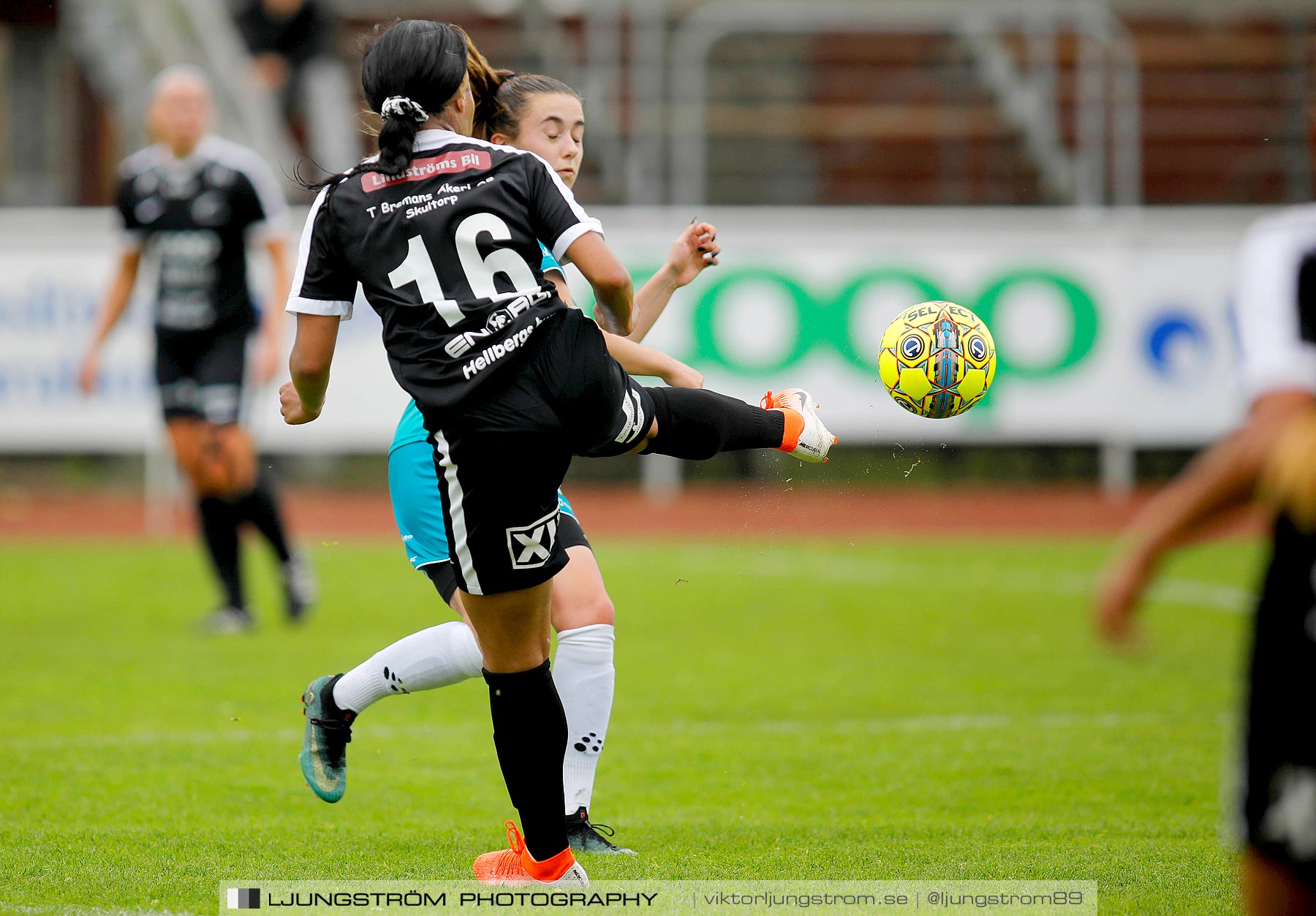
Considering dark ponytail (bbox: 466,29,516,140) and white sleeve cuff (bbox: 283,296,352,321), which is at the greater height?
dark ponytail (bbox: 466,29,516,140)

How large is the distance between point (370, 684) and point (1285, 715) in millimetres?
2668

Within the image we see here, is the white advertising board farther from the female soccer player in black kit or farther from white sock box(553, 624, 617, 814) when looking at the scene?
the female soccer player in black kit

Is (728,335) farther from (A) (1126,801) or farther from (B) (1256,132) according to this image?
(A) (1126,801)

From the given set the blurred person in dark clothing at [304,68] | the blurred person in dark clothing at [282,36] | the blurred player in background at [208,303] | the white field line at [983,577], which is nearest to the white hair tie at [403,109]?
the blurred player in background at [208,303]

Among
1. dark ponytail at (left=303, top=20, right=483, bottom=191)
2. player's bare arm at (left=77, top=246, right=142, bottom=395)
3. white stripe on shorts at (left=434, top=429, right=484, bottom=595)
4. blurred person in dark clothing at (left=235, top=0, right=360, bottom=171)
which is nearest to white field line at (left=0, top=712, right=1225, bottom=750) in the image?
white stripe on shorts at (left=434, top=429, right=484, bottom=595)

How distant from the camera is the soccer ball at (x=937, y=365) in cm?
399

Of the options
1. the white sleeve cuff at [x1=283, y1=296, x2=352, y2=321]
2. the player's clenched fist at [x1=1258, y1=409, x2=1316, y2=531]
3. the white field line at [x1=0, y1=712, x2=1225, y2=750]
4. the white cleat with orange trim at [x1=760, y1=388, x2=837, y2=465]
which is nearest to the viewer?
the player's clenched fist at [x1=1258, y1=409, x2=1316, y2=531]

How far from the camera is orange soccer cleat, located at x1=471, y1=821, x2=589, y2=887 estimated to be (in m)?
3.59

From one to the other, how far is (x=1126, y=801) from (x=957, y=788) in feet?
1.67

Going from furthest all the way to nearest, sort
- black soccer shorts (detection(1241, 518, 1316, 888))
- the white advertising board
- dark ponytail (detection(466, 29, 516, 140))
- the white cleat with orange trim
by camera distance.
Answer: the white advertising board → the white cleat with orange trim → dark ponytail (detection(466, 29, 516, 140)) → black soccer shorts (detection(1241, 518, 1316, 888))

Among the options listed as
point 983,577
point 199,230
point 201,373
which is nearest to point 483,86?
point 201,373

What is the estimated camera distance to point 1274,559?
2.23 metres

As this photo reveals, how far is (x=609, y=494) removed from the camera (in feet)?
47.8

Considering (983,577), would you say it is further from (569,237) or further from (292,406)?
(569,237)
